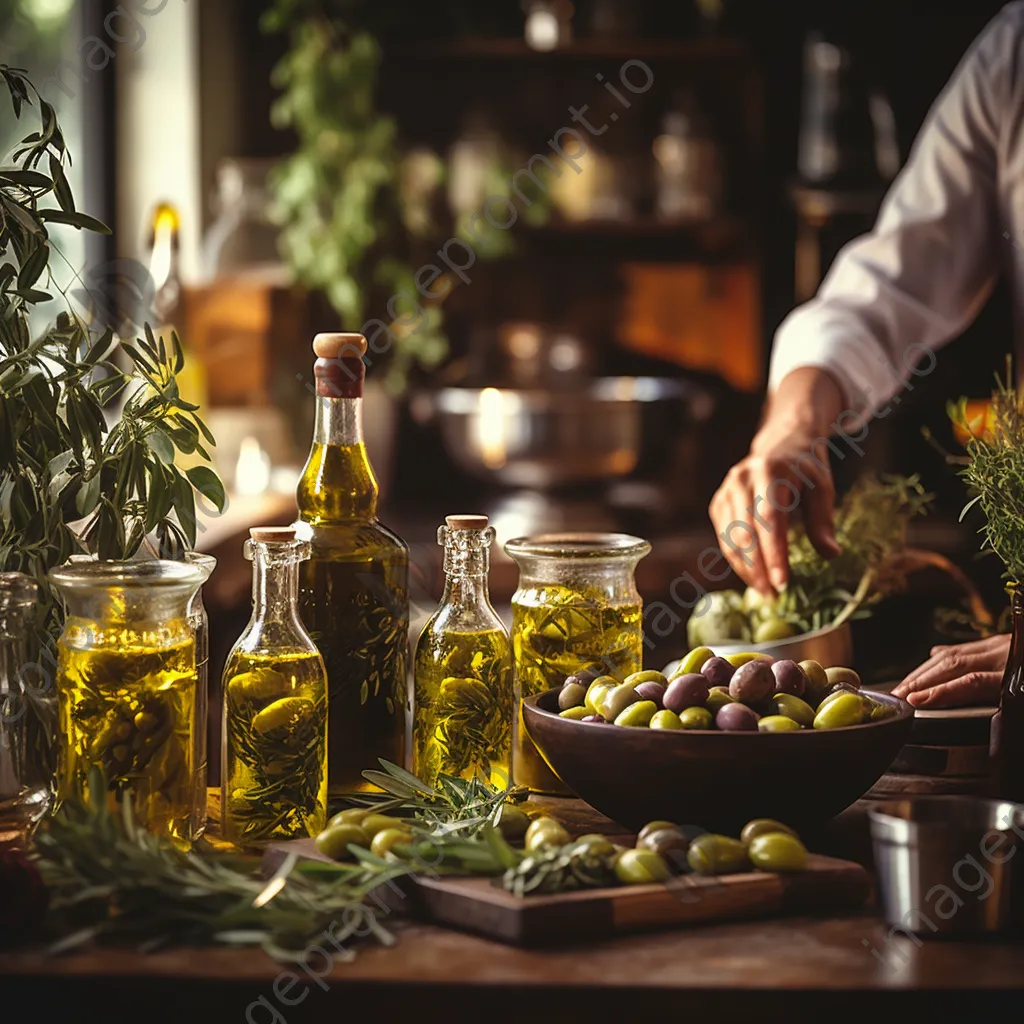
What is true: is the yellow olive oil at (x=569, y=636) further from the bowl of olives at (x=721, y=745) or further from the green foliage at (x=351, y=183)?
the green foliage at (x=351, y=183)

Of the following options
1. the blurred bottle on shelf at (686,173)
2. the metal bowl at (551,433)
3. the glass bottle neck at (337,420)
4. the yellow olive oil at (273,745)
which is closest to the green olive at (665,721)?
the yellow olive oil at (273,745)

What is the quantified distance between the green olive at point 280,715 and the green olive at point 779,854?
0.32m

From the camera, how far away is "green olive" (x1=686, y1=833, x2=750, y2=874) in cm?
86

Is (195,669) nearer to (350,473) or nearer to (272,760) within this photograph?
(272,760)

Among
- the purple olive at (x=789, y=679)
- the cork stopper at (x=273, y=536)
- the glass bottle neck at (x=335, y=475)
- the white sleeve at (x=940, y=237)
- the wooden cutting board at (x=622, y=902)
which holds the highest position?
the white sleeve at (x=940, y=237)

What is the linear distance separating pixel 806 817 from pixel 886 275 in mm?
1228

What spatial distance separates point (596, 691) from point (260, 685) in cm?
23

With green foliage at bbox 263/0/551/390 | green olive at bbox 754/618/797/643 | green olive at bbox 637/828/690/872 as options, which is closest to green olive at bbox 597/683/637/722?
green olive at bbox 637/828/690/872

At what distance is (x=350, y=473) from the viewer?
1079mm

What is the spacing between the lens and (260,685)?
0.94 meters

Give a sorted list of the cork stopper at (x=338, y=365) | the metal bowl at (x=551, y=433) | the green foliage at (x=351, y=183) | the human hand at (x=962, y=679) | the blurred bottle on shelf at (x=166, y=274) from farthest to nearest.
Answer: the green foliage at (x=351, y=183), the metal bowl at (x=551, y=433), the blurred bottle on shelf at (x=166, y=274), the human hand at (x=962, y=679), the cork stopper at (x=338, y=365)

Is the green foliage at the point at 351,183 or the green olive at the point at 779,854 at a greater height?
the green foliage at the point at 351,183

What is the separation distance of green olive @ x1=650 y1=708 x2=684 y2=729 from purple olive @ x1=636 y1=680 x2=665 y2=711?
0.09ft

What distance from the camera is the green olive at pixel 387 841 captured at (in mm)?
890
